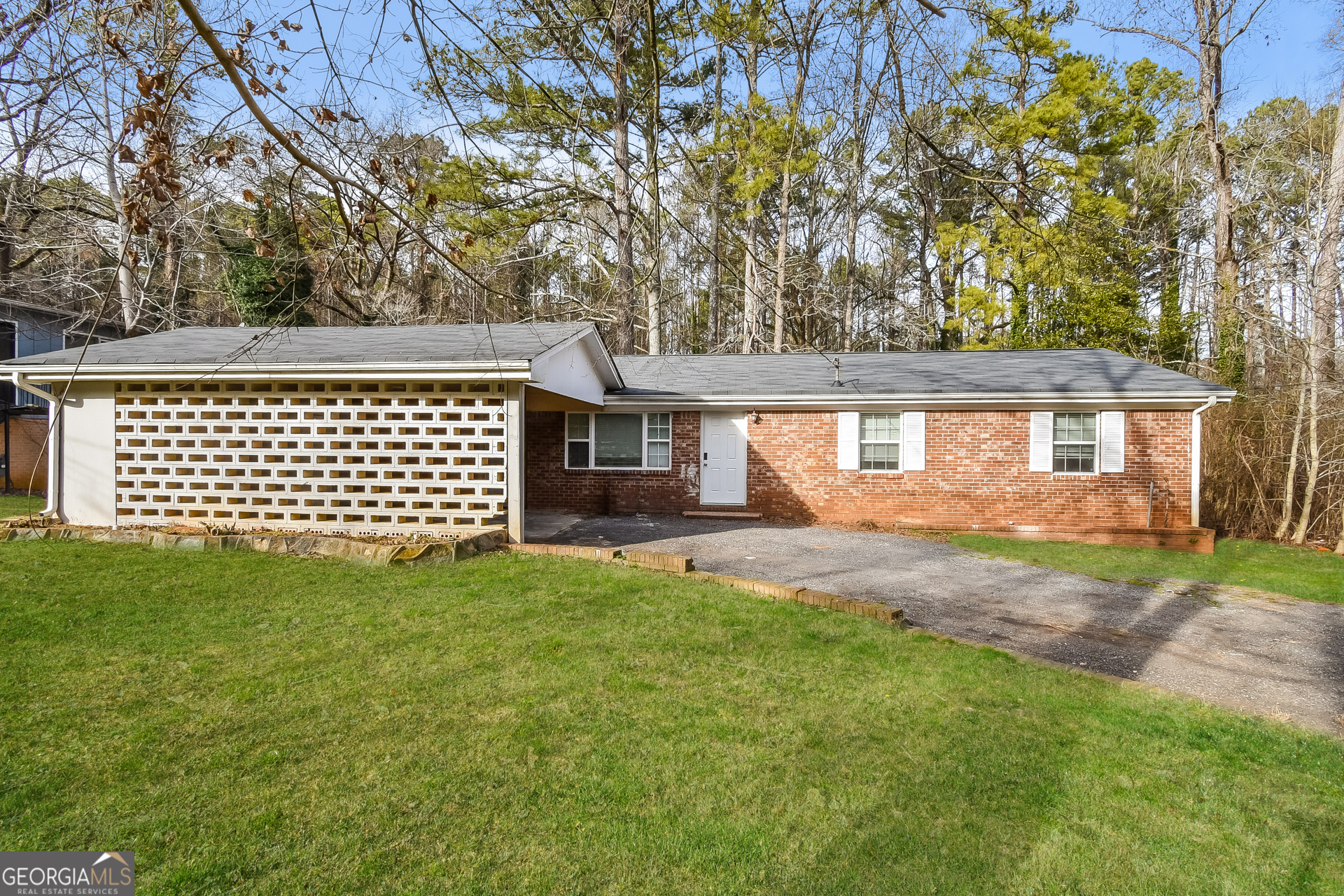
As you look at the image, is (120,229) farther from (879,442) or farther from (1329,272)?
(1329,272)

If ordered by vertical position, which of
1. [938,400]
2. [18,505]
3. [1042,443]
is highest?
[938,400]

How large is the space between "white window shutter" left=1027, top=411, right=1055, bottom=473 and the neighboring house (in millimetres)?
18184

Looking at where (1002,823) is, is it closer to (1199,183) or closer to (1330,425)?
(1330,425)

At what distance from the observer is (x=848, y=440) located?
493 inches

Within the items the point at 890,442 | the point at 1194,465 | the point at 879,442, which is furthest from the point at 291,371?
the point at 1194,465

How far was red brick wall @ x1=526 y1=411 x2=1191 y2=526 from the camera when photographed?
38.6 feet

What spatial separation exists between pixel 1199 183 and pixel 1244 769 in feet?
64.5

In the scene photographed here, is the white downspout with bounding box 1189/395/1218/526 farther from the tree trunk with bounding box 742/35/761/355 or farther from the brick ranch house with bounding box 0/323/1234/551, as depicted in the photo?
the tree trunk with bounding box 742/35/761/355

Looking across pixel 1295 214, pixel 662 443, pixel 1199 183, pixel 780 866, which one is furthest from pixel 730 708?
pixel 1295 214

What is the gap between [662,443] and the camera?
1322 centimetres

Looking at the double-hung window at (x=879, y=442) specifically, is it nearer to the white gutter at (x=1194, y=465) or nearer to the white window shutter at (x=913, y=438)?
the white window shutter at (x=913, y=438)

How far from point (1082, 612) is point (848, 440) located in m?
6.01

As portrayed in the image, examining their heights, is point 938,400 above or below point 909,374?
below

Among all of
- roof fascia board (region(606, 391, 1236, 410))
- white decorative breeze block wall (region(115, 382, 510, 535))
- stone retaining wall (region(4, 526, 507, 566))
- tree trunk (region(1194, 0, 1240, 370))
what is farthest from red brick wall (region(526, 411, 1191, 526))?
stone retaining wall (region(4, 526, 507, 566))
